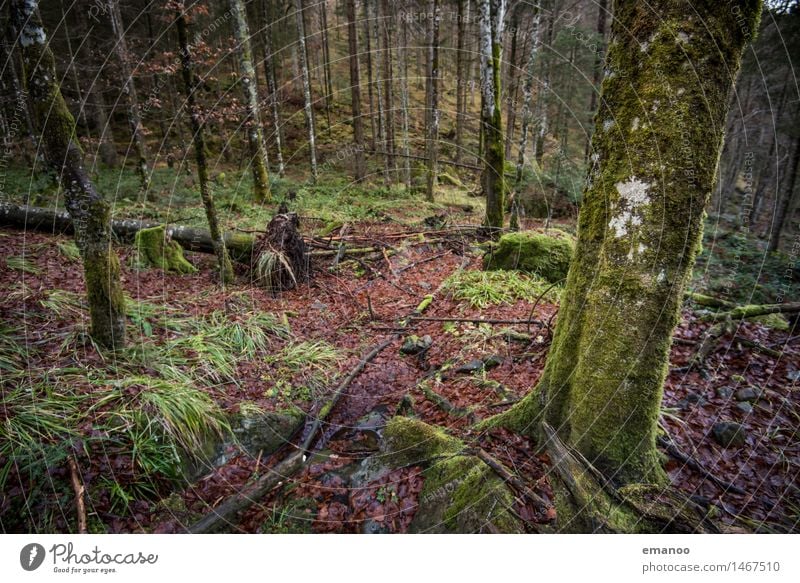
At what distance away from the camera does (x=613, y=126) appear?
2.20m

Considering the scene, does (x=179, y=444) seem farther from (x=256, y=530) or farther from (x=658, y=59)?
(x=658, y=59)

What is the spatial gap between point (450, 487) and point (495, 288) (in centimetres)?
419

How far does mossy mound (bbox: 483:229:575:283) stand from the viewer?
6863 mm

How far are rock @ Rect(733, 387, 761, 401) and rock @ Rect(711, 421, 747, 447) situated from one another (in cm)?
64

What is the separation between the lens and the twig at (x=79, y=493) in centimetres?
244

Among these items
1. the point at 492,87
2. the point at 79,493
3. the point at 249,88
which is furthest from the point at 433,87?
the point at 79,493

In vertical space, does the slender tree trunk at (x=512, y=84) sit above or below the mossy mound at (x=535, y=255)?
above

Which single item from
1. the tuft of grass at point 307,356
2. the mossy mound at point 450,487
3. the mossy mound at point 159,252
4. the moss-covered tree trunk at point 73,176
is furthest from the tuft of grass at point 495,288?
A: the mossy mound at point 159,252

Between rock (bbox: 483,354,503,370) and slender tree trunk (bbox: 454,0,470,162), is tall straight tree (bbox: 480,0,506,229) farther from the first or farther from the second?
rock (bbox: 483,354,503,370)

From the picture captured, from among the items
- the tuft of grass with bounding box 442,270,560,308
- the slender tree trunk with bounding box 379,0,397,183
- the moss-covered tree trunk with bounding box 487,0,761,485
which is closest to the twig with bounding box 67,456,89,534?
the moss-covered tree trunk with bounding box 487,0,761,485

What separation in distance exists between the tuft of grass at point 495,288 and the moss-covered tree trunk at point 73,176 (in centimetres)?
487

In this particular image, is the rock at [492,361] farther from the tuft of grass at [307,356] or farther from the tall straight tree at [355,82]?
the tall straight tree at [355,82]

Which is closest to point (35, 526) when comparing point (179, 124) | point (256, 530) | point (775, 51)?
point (256, 530)

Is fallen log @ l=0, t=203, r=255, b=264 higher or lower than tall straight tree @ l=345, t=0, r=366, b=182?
lower
